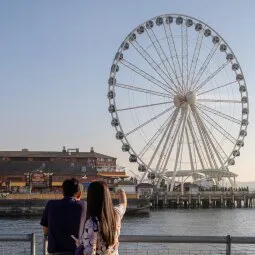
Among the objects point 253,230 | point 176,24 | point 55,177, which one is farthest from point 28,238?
point 55,177

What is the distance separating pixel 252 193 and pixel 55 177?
2703 centimetres

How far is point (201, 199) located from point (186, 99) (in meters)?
23.7

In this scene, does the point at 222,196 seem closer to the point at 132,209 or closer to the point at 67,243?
the point at 132,209

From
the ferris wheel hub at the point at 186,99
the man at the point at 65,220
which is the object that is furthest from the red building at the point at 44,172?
the man at the point at 65,220

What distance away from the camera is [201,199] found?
7794 centimetres

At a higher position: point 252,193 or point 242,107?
point 242,107

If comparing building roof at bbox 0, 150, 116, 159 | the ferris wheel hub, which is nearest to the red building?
building roof at bbox 0, 150, 116, 159

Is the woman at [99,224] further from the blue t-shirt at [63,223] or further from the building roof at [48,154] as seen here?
the building roof at [48,154]

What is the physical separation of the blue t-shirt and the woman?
68 centimetres

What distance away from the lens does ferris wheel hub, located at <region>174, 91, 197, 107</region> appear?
57.9 metres

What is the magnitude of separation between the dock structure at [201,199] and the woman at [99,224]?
68799mm

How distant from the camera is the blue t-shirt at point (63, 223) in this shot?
6363mm

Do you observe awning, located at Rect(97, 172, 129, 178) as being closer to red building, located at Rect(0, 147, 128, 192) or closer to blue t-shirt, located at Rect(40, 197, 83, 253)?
red building, located at Rect(0, 147, 128, 192)

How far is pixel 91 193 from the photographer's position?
5.68m
